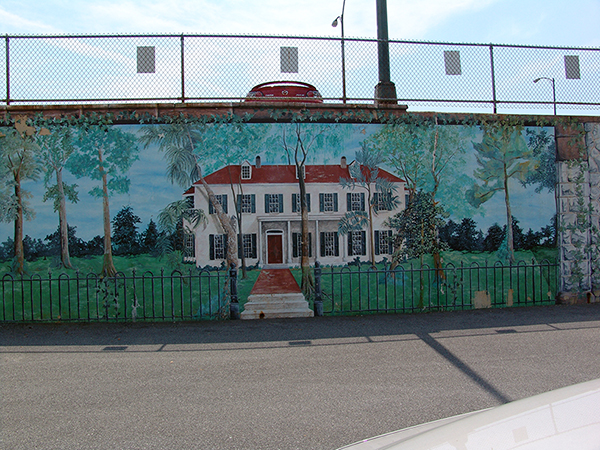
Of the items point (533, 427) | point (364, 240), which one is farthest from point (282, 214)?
point (533, 427)

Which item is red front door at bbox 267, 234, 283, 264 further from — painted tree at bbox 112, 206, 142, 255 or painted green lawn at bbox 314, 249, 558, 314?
painted tree at bbox 112, 206, 142, 255

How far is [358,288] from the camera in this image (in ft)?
30.2

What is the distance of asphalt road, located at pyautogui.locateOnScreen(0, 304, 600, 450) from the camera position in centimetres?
395

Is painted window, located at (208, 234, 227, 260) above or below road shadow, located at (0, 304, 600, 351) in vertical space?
above

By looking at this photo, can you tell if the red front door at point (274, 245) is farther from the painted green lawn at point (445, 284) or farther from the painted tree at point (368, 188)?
the painted tree at point (368, 188)

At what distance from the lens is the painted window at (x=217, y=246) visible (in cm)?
908

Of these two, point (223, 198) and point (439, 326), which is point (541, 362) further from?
point (223, 198)

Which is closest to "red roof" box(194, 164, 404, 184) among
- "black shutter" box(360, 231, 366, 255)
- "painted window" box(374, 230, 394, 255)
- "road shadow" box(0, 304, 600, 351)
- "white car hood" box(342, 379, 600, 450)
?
"black shutter" box(360, 231, 366, 255)

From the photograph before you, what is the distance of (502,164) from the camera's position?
32.1ft

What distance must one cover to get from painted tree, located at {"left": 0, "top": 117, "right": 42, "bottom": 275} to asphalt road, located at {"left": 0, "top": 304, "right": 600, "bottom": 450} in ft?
5.88

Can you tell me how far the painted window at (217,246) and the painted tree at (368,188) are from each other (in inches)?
95.1

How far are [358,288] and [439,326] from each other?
191cm

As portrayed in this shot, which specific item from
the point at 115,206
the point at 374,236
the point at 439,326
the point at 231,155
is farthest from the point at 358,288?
the point at 115,206

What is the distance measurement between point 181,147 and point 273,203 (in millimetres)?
2177
